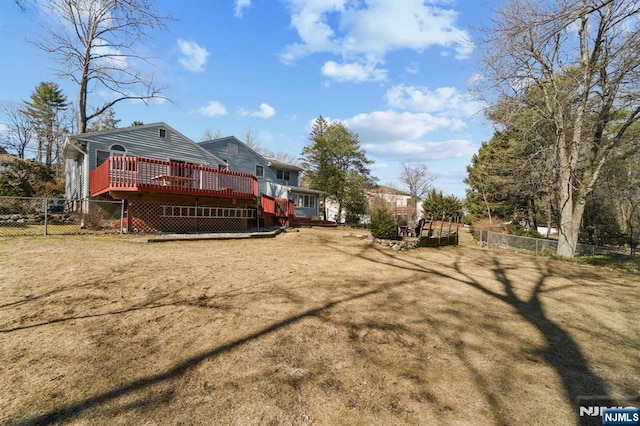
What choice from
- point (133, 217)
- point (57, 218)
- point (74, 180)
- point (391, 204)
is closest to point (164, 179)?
point (133, 217)

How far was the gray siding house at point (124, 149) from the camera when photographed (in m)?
13.6

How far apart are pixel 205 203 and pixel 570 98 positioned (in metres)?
17.7

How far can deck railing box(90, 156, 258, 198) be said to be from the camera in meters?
10.7

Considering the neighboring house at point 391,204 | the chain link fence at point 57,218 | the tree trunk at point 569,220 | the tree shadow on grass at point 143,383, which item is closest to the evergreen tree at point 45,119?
the chain link fence at point 57,218

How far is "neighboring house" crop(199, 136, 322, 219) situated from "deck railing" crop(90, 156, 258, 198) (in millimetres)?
8897

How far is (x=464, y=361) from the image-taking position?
10.1 feet

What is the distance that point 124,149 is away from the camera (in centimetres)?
1455

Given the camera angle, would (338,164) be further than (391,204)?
No

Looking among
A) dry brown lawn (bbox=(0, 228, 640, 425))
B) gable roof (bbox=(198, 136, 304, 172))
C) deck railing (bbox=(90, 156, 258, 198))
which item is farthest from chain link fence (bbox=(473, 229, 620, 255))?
gable roof (bbox=(198, 136, 304, 172))

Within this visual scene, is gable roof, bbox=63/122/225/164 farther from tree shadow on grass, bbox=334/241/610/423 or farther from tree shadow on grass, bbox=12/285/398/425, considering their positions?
tree shadow on grass, bbox=12/285/398/425

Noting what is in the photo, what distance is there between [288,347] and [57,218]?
57.5 feet

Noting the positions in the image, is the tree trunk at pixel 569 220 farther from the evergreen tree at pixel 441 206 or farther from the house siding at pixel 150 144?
the house siding at pixel 150 144

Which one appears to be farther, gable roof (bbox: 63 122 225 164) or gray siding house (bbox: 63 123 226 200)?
gray siding house (bbox: 63 123 226 200)

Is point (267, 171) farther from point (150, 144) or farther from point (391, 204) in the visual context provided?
point (391, 204)
